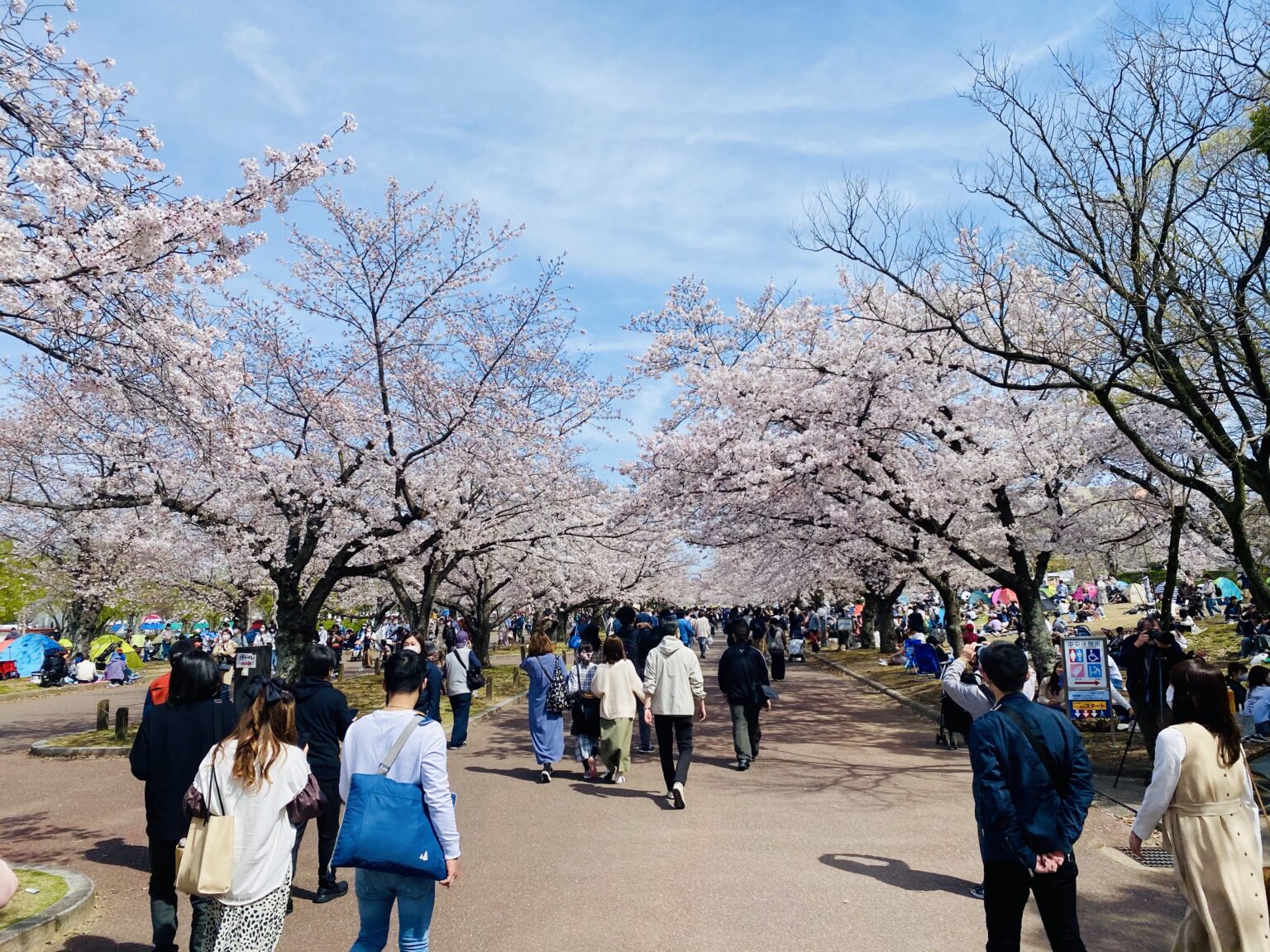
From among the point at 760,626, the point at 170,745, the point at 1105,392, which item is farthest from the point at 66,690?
the point at 1105,392

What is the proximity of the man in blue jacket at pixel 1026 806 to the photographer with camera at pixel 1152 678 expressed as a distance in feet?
20.8

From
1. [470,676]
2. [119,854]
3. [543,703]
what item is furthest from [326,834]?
[470,676]

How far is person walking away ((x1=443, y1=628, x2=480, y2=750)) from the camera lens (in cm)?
1139

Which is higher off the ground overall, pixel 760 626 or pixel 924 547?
pixel 924 547

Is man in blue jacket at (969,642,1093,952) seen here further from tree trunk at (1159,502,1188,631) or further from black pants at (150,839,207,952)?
tree trunk at (1159,502,1188,631)

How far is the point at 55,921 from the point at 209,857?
260cm

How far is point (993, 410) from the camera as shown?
13.8 metres

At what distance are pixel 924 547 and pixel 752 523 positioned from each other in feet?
12.8

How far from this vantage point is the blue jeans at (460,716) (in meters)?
11.8

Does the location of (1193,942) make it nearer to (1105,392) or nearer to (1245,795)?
(1245,795)

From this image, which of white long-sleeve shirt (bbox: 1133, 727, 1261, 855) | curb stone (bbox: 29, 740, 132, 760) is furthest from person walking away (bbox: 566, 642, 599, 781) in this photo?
curb stone (bbox: 29, 740, 132, 760)

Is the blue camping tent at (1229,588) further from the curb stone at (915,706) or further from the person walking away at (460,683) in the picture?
the person walking away at (460,683)

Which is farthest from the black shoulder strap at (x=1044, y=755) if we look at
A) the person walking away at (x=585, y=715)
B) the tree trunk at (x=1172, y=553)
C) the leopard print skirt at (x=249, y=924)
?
the tree trunk at (x=1172, y=553)

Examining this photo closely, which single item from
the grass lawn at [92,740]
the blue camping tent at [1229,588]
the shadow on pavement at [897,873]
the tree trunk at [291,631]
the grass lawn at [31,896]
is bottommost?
the shadow on pavement at [897,873]
